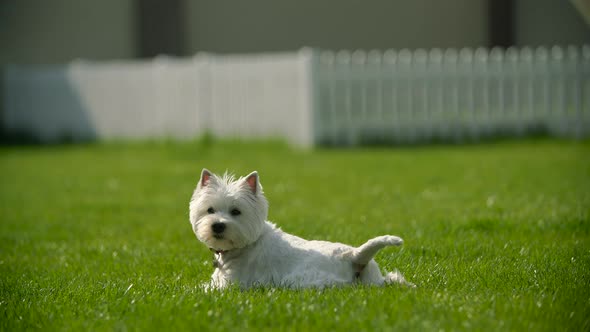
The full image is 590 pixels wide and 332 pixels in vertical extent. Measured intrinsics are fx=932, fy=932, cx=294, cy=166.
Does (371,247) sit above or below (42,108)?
above

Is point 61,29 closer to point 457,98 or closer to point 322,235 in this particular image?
point 457,98

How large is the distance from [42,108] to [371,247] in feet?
52.0

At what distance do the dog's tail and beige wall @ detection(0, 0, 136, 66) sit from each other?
17.5 meters

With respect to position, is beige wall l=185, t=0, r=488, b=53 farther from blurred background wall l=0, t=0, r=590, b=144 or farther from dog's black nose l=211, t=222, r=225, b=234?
dog's black nose l=211, t=222, r=225, b=234

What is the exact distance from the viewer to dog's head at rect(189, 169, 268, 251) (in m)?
5.36

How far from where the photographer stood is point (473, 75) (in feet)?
55.6

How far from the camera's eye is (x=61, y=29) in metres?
22.4

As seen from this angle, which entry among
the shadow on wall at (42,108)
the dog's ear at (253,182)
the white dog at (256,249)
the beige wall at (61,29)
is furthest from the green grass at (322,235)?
the beige wall at (61,29)

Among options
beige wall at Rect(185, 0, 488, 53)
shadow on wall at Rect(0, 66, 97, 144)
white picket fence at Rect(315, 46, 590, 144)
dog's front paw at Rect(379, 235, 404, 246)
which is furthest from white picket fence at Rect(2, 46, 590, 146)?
dog's front paw at Rect(379, 235, 404, 246)

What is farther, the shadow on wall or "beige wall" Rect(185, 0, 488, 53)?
"beige wall" Rect(185, 0, 488, 53)

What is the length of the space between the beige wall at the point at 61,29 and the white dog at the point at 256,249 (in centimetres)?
1721

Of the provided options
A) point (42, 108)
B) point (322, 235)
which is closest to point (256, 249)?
point (322, 235)

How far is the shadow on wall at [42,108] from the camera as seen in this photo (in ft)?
64.3

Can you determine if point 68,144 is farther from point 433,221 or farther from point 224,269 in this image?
point 224,269
